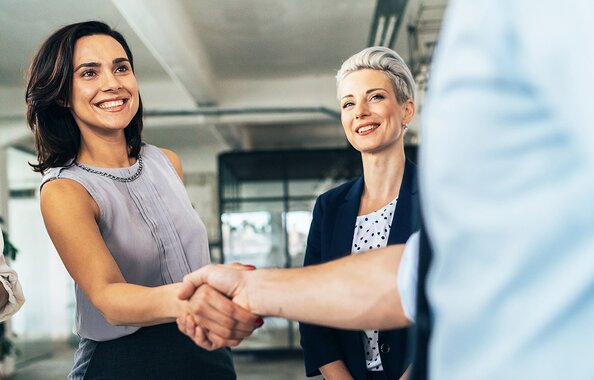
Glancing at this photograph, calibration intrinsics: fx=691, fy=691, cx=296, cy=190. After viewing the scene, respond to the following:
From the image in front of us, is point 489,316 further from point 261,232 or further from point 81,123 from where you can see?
point 261,232

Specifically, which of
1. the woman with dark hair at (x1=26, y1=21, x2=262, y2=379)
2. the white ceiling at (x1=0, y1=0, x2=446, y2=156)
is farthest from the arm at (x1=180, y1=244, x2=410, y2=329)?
the white ceiling at (x1=0, y1=0, x2=446, y2=156)

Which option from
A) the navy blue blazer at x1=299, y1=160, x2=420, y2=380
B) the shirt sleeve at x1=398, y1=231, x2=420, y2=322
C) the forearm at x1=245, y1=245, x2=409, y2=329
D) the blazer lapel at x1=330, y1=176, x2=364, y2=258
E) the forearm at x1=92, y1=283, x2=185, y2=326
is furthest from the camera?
the blazer lapel at x1=330, y1=176, x2=364, y2=258

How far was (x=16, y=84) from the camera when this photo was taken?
31.5ft

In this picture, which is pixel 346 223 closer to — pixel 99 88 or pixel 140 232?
pixel 140 232

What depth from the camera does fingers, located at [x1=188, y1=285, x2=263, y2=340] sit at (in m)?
1.48

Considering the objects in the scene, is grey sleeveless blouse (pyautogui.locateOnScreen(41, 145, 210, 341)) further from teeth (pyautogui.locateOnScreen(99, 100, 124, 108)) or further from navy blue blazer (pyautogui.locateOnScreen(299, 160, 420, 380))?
navy blue blazer (pyautogui.locateOnScreen(299, 160, 420, 380))

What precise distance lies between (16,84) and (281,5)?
460 centimetres

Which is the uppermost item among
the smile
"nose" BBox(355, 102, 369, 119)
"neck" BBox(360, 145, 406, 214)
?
the smile

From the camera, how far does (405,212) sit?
2010 mm

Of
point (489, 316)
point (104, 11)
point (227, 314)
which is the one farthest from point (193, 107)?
point (489, 316)

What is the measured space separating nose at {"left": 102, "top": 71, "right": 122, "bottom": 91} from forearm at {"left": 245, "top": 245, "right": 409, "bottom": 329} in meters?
1.01

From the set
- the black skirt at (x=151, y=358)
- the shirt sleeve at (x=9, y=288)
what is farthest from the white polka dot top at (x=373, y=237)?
the shirt sleeve at (x=9, y=288)

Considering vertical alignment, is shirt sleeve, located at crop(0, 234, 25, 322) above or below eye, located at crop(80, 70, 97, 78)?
below

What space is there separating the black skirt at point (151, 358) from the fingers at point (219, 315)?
0.29m
